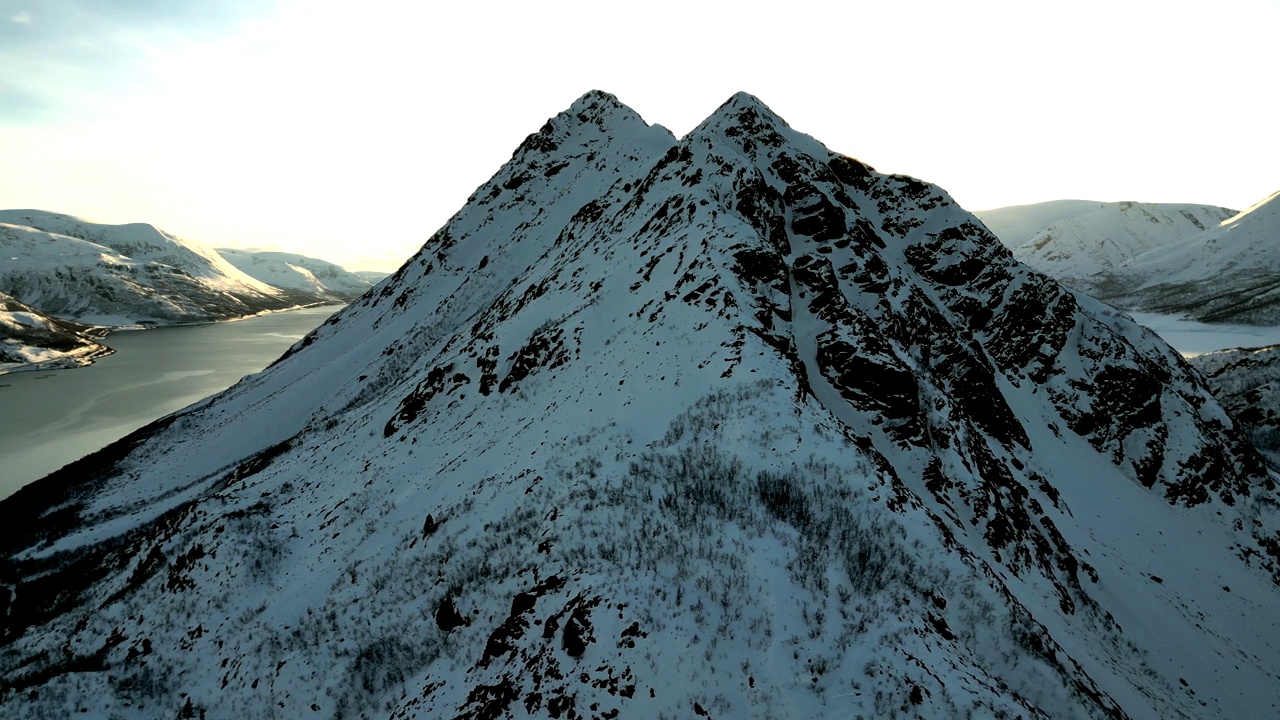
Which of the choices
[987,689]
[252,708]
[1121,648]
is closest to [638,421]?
[987,689]

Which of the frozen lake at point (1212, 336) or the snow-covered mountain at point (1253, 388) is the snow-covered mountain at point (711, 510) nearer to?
the snow-covered mountain at point (1253, 388)

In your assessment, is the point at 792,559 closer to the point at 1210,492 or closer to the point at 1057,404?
the point at 1057,404

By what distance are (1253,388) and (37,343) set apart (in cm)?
24414

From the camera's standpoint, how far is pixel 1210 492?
41375mm

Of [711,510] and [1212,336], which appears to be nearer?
[711,510]

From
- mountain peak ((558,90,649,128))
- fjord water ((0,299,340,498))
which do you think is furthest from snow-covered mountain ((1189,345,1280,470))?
fjord water ((0,299,340,498))

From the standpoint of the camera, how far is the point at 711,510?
39.8 ft

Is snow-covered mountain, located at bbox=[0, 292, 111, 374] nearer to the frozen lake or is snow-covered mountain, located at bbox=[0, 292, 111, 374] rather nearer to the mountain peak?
the mountain peak

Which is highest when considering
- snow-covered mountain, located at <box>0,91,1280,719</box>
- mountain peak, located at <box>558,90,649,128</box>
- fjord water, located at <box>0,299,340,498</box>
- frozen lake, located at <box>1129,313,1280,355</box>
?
mountain peak, located at <box>558,90,649,128</box>

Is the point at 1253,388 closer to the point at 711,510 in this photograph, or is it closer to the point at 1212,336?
the point at 1212,336

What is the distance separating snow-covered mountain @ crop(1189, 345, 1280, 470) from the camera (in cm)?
6975

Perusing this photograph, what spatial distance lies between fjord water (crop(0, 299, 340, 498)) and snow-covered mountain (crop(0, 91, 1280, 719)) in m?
20.4

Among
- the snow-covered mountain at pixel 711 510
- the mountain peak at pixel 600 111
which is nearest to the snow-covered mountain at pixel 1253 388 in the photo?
the snow-covered mountain at pixel 711 510

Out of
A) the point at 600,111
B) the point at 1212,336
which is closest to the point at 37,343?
the point at 600,111
